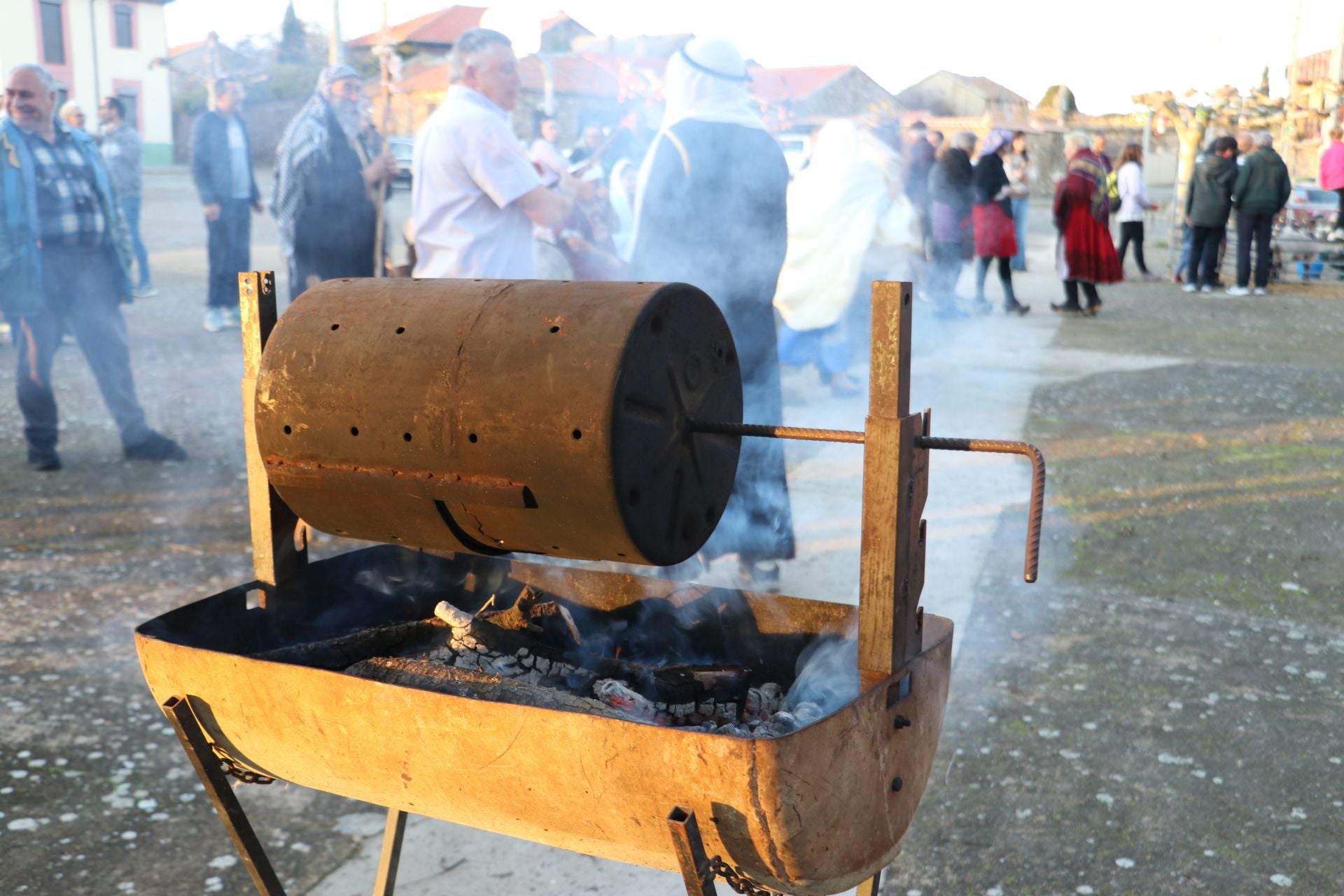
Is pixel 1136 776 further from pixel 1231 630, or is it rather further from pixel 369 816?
pixel 369 816

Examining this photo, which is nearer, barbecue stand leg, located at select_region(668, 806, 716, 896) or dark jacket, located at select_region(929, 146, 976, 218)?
barbecue stand leg, located at select_region(668, 806, 716, 896)

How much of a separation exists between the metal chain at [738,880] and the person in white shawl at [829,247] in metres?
5.35

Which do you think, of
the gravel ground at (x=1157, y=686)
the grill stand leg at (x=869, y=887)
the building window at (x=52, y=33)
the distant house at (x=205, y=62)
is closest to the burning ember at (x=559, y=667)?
the grill stand leg at (x=869, y=887)

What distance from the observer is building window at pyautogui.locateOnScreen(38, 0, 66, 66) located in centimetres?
714

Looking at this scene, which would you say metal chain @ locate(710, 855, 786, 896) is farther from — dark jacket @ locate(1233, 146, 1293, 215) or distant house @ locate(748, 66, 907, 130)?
dark jacket @ locate(1233, 146, 1293, 215)

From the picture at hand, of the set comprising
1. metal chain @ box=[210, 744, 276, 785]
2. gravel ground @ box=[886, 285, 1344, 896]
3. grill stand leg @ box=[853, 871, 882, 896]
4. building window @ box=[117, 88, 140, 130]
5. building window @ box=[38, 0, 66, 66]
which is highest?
building window @ box=[38, 0, 66, 66]

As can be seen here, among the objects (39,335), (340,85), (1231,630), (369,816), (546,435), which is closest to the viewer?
(546,435)

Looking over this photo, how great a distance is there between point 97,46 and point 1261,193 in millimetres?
10232

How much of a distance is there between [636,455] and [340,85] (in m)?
4.42

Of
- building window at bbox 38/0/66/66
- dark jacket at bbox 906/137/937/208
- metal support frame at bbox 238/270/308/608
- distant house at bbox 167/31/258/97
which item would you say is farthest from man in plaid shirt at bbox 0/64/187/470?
dark jacket at bbox 906/137/937/208

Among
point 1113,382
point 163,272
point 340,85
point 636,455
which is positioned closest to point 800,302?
point 1113,382

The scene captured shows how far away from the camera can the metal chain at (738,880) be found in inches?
58.1

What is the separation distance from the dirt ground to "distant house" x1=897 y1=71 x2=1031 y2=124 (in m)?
1.53

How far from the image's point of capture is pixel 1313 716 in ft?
9.70
